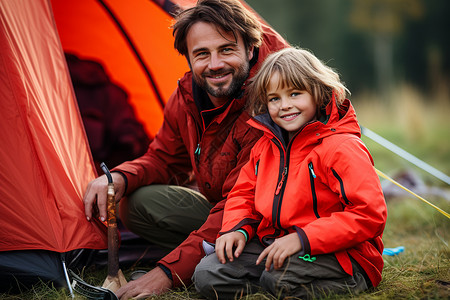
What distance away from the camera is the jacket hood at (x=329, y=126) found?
1771 mm

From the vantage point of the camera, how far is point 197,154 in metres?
2.31

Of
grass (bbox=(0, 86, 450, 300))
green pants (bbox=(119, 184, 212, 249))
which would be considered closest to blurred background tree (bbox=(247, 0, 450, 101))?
grass (bbox=(0, 86, 450, 300))

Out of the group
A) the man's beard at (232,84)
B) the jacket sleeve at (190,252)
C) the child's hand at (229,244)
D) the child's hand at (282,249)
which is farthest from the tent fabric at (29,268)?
the man's beard at (232,84)

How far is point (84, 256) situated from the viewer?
2.14 meters

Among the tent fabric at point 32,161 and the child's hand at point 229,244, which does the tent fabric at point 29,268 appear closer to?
the tent fabric at point 32,161

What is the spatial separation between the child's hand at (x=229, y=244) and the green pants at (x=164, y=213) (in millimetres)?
662

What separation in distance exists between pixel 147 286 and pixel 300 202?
687mm

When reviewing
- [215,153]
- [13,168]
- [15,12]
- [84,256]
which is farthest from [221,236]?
[15,12]

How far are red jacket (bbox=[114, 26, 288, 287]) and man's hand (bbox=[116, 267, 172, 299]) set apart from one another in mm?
41

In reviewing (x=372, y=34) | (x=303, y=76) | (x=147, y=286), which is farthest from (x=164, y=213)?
(x=372, y=34)

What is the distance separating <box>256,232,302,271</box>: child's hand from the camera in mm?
1646

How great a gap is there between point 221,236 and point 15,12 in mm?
1363

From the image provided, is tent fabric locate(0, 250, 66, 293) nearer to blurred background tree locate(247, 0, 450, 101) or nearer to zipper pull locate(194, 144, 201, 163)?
zipper pull locate(194, 144, 201, 163)

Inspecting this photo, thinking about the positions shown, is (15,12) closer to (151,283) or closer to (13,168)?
(13,168)
